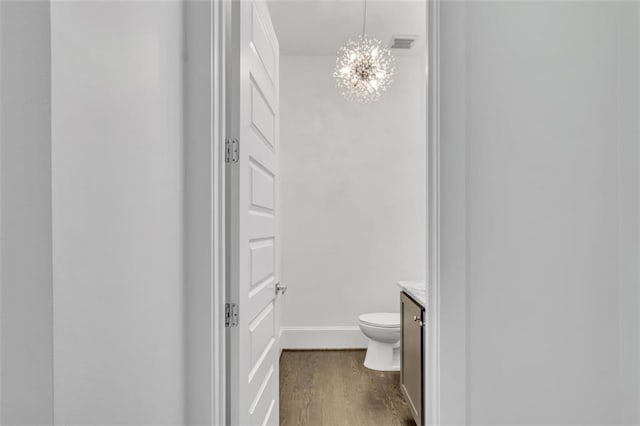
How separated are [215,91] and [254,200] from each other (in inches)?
18.9

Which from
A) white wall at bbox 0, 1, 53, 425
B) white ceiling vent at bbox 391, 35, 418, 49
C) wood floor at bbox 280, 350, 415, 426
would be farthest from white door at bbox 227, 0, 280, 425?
white ceiling vent at bbox 391, 35, 418, 49

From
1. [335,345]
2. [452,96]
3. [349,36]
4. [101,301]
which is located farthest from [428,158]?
[335,345]

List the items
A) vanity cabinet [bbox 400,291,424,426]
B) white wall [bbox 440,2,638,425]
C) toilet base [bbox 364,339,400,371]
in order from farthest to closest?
toilet base [bbox 364,339,400,371] → vanity cabinet [bbox 400,291,424,426] → white wall [bbox 440,2,638,425]

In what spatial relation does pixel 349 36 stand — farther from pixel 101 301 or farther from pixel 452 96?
pixel 101 301

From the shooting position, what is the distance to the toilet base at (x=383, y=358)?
3.51 m

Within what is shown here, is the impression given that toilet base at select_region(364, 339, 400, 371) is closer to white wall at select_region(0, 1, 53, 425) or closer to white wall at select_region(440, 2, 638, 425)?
white wall at select_region(440, 2, 638, 425)

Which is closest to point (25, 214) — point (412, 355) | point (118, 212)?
point (118, 212)

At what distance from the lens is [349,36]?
12.3ft

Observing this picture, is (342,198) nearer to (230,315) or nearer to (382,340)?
(382,340)

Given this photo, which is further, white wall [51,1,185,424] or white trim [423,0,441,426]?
white trim [423,0,441,426]

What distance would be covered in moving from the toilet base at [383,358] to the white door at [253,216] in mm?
1390

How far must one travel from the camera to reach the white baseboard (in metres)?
4.23

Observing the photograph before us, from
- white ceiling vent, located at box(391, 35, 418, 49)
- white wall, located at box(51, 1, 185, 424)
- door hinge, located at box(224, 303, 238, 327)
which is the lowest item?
door hinge, located at box(224, 303, 238, 327)

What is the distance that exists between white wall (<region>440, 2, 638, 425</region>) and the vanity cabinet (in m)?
0.78
